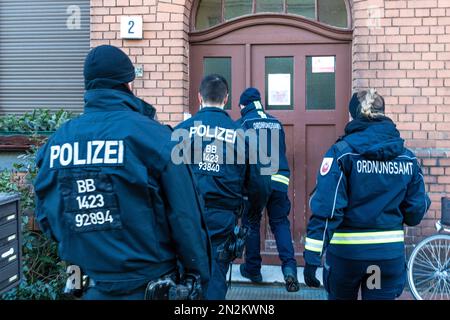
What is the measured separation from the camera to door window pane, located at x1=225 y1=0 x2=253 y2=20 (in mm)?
5715

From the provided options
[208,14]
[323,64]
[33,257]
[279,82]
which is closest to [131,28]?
[208,14]

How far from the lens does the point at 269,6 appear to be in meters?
5.68

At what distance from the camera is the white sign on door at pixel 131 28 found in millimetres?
5559

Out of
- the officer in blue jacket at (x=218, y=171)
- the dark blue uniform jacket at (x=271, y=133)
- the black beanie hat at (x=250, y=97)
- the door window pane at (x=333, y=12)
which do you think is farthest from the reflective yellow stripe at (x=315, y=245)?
the door window pane at (x=333, y=12)

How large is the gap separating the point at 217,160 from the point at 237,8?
112 inches

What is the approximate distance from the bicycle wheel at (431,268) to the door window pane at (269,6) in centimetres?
297

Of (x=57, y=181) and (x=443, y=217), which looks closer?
(x=57, y=181)

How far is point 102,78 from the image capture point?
245 centimetres

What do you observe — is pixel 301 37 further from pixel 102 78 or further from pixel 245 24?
pixel 102 78

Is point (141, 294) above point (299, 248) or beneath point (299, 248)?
above

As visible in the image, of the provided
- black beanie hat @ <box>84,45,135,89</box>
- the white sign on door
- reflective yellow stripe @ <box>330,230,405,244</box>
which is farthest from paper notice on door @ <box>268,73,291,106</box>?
black beanie hat @ <box>84,45,135,89</box>

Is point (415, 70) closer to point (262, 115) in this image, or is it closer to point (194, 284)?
point (262, 115)

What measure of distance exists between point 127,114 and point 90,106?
22 centimetres

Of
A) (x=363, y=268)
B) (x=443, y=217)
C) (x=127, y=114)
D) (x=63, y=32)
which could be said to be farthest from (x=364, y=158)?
(x=63, y=32)
